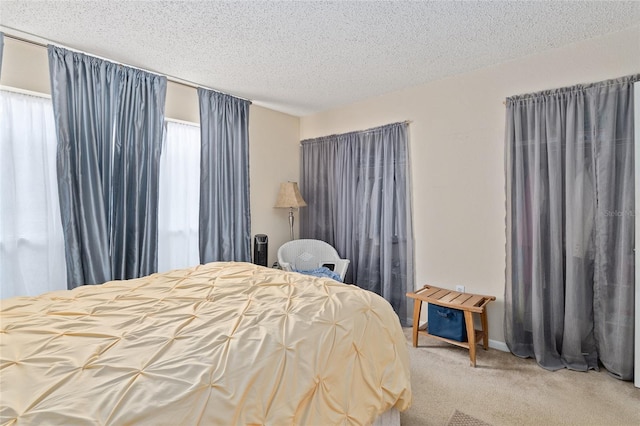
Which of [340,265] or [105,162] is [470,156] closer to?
[340,265]

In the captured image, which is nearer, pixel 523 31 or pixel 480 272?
pixel 523 31

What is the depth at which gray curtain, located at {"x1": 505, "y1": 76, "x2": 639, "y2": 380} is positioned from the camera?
2.24 m

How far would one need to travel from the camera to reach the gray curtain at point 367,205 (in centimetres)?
343

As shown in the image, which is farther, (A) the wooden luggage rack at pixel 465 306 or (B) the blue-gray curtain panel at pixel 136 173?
(B) the blue-gray curtain panel at pixel 136 173

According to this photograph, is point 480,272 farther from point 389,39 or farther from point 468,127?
point 389,39

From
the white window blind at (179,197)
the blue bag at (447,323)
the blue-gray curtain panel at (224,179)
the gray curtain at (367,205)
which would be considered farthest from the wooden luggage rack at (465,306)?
the white window blind at (179,197)

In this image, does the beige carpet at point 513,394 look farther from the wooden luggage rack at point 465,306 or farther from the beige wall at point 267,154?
the beige wall at point 267,154

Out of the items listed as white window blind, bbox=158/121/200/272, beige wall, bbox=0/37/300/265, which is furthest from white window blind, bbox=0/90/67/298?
beige wall, bbox=0/37/300/265

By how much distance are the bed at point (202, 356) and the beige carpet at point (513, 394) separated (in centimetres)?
61

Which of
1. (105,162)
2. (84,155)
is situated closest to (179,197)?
(105,162)

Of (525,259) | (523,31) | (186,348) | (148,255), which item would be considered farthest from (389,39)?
(148,255)

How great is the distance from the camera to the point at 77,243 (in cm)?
247

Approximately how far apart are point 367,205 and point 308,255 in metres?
0.96

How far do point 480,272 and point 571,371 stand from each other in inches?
37.0
